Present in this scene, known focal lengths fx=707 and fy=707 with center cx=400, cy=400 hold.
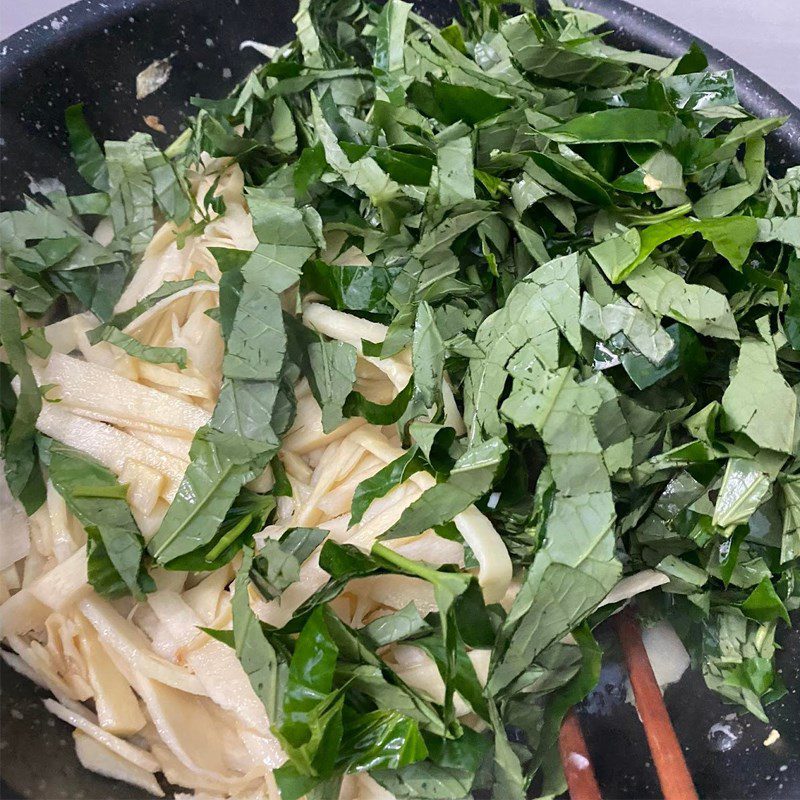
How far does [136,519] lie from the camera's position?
3.23ft

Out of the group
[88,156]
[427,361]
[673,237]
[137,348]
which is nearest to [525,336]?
[427,361]

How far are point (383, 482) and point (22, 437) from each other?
55 centimetres

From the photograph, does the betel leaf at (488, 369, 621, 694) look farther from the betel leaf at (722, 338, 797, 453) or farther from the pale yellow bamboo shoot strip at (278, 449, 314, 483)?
the pale yellow bamboo shoot strip at (278, 449, 314, 483)

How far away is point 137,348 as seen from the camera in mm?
1062

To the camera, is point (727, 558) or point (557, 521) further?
point (727, 558)

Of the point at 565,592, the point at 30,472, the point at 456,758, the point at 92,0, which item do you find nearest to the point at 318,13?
the point at 92,0

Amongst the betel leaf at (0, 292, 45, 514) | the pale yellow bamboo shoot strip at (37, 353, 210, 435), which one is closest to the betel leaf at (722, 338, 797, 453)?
the pale yellow bamboo shoot strip at (37, 353, 210, 435)

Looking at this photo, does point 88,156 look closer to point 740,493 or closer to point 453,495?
point 453,495

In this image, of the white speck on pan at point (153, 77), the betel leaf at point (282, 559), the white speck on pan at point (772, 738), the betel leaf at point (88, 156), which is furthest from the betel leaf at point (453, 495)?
the white speck on pan at point (153, 77)

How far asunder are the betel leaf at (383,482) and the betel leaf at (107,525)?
11.8 inches

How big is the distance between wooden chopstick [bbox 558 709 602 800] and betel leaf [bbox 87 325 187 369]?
2.54ft

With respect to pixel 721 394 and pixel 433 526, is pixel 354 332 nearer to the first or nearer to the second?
pixel 433 526

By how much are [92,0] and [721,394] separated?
125cm

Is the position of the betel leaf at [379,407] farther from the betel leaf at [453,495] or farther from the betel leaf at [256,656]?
the betel leaf at [256,656]
